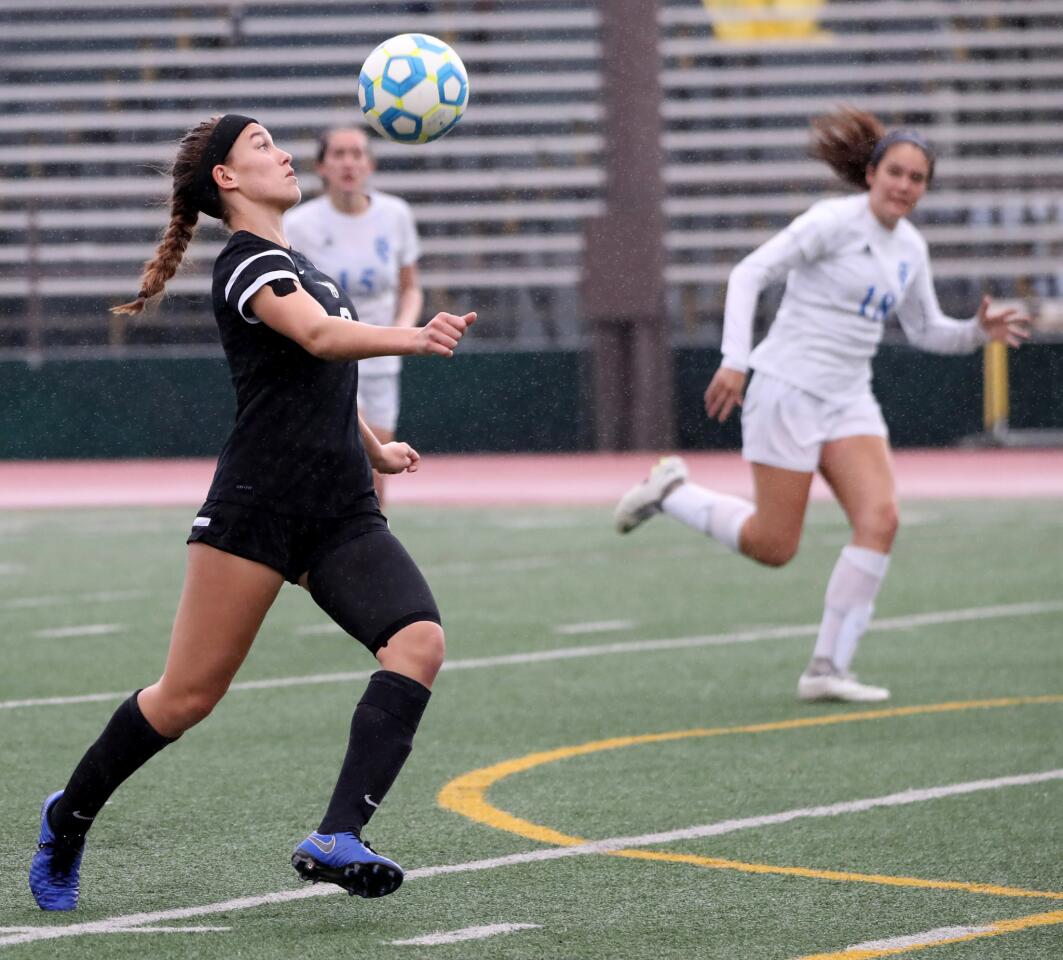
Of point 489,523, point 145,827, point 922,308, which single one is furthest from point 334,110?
point 145,827

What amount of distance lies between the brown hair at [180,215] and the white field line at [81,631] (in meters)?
5.16

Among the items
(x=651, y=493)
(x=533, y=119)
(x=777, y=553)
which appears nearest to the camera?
(x=777, y=553)

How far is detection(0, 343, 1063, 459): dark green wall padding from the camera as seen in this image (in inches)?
1002

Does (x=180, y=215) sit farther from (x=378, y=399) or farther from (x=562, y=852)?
(x=378, y=399)

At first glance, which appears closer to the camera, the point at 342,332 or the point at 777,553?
the point at 342,332

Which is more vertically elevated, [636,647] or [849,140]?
[849,140]

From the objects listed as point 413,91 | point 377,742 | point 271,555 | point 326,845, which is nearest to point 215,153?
point 271,555

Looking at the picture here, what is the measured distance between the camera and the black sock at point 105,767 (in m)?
4.93

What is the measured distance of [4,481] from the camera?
76.3ft

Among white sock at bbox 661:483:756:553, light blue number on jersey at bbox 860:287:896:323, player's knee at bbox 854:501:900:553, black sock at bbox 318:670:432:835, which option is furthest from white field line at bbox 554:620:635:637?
black sock at bbox 318:670:432:835

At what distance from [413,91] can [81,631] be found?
4870 mm

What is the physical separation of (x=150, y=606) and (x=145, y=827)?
553 centimetres

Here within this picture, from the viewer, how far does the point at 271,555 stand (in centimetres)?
486

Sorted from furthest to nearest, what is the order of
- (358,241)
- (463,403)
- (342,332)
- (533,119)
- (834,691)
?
1. (533,119)
2. (463,403)
3. (358,241)
4. (834,691)
5. (342,332)
